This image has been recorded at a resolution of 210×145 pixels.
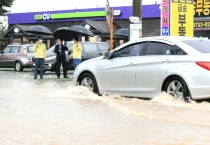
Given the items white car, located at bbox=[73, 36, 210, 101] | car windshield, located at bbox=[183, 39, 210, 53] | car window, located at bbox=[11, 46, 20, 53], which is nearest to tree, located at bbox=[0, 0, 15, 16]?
car window, located at bbox=[11, 46, 20, 53]

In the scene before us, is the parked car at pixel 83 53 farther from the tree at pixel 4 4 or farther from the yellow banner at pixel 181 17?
the tree at pixel 4 4

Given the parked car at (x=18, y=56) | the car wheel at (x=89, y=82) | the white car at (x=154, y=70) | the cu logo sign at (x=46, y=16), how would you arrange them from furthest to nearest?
1. the cu logo sign at (x=46, y=16)
2. the parked car at (x=18, y=56)
3. the car wheel at (x=89, y=82)
4. the white car at (x=154, y=70)

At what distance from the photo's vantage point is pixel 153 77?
11.0m

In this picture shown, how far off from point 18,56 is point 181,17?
1277 centimetres

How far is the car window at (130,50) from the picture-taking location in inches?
460

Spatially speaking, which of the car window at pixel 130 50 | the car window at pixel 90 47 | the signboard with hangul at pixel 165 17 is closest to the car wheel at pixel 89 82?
the car window at pixel 130 50

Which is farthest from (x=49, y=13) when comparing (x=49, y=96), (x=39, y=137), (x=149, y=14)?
(x=39, y=137)

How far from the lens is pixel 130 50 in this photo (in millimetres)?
11875

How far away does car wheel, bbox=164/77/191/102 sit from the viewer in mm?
10289

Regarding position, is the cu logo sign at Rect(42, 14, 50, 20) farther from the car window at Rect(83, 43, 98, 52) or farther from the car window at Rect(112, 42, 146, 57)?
the car window at Rect(112, 42, 146, 57)

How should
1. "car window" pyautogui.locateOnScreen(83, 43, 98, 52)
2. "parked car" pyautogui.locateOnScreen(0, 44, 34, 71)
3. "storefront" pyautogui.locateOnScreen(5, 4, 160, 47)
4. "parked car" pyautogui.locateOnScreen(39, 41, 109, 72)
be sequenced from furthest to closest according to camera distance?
1. "storefront" pyautogui.locateOnScreen(5, 4, 160, 47)
2. "parked car" pyautogui.locateOnScreen(0, 44, 34, 71)
3. "car window" pyautogui.locateOnScreen(83, 43, 98, 52)
4. "parked car" pyautogui.locateOnScreen(39, 41, 109, 72)

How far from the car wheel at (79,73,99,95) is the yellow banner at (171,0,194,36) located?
566cm

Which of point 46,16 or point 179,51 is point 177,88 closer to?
point 179,51

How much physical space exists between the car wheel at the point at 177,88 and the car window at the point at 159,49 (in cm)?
64
